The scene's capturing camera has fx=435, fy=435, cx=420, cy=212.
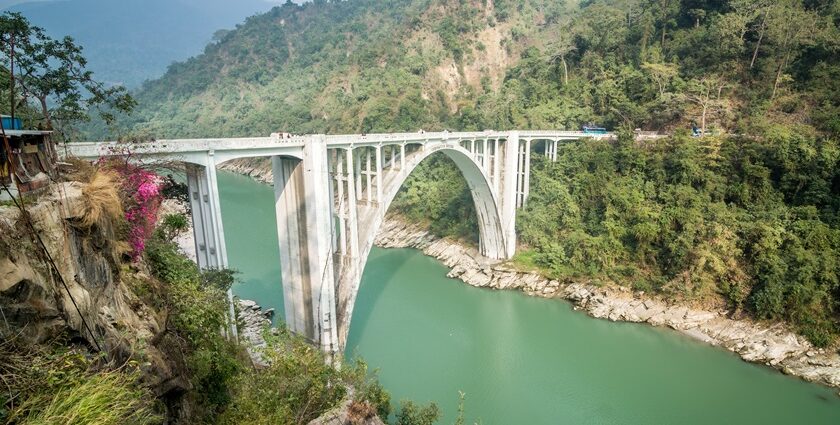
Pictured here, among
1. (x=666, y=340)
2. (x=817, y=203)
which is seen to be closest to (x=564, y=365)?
(x=666, y=340)

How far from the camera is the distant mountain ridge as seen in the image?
427ft

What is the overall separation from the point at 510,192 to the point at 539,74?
393 inches

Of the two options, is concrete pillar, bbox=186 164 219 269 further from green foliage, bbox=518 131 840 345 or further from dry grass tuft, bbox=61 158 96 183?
green foliage, bbox=518 131 840 345

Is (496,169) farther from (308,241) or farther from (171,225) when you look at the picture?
(171,225)

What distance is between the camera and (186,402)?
3.74 m

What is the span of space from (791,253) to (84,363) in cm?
1277

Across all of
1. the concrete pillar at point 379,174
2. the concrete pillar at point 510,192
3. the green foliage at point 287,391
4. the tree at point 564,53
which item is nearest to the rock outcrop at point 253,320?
the concrete pillar at point 379,174

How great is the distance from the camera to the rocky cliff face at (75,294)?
2.12 meters

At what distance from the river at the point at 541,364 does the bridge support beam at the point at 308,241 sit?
48.0 inches

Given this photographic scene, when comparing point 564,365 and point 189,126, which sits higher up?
point 189,126

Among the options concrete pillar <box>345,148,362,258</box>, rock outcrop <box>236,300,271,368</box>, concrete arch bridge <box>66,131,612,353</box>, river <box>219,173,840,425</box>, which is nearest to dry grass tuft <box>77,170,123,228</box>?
concrete arch bridge <box>66,131,612,353</box>

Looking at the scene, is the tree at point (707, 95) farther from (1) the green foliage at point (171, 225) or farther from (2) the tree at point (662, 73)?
(1) the green foliage at point (171, 225)

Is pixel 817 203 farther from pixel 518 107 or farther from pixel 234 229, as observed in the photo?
pixel 234 229

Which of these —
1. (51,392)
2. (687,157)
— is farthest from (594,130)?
(51,392)
